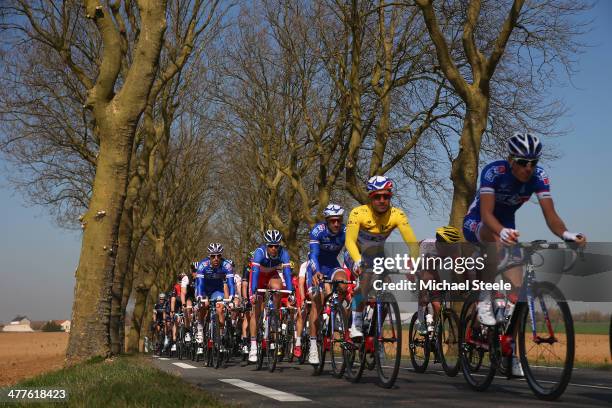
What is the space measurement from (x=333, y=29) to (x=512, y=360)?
1839 centimetres

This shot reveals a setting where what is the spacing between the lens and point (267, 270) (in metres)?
14.8

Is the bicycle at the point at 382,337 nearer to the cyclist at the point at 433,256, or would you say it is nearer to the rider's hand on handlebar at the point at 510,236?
the cyclist at the point at 433,256

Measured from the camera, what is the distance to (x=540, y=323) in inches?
284

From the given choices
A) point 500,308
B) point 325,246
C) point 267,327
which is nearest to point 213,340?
point 267,327

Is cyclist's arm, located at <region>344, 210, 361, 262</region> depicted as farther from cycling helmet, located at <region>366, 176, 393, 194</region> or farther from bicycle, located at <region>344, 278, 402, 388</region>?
bicycle, located at <region>344, 278, 402, 388</region>

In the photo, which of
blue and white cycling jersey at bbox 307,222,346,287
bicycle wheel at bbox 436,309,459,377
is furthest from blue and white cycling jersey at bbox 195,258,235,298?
bicycle wheel at bbox 436,309,459,377

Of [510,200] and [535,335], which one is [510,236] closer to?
[510,200]

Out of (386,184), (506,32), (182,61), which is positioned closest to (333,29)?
(182,61)

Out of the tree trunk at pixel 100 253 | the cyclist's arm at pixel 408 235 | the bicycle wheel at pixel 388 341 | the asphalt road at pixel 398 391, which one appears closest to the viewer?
the asphalt road at pixel 398 391

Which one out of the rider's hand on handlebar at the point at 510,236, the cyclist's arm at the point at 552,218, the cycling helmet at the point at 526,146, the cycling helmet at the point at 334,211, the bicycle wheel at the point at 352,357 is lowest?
the bicycle wheel at the point at 352,357

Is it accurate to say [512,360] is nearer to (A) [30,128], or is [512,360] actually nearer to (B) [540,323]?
(B) [540,323]

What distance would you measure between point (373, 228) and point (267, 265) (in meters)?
5.10

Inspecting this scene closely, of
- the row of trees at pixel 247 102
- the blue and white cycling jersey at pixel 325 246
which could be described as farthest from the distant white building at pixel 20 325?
the blue and white cycling jersey at pixel 325 246

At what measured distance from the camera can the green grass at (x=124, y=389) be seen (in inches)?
273
